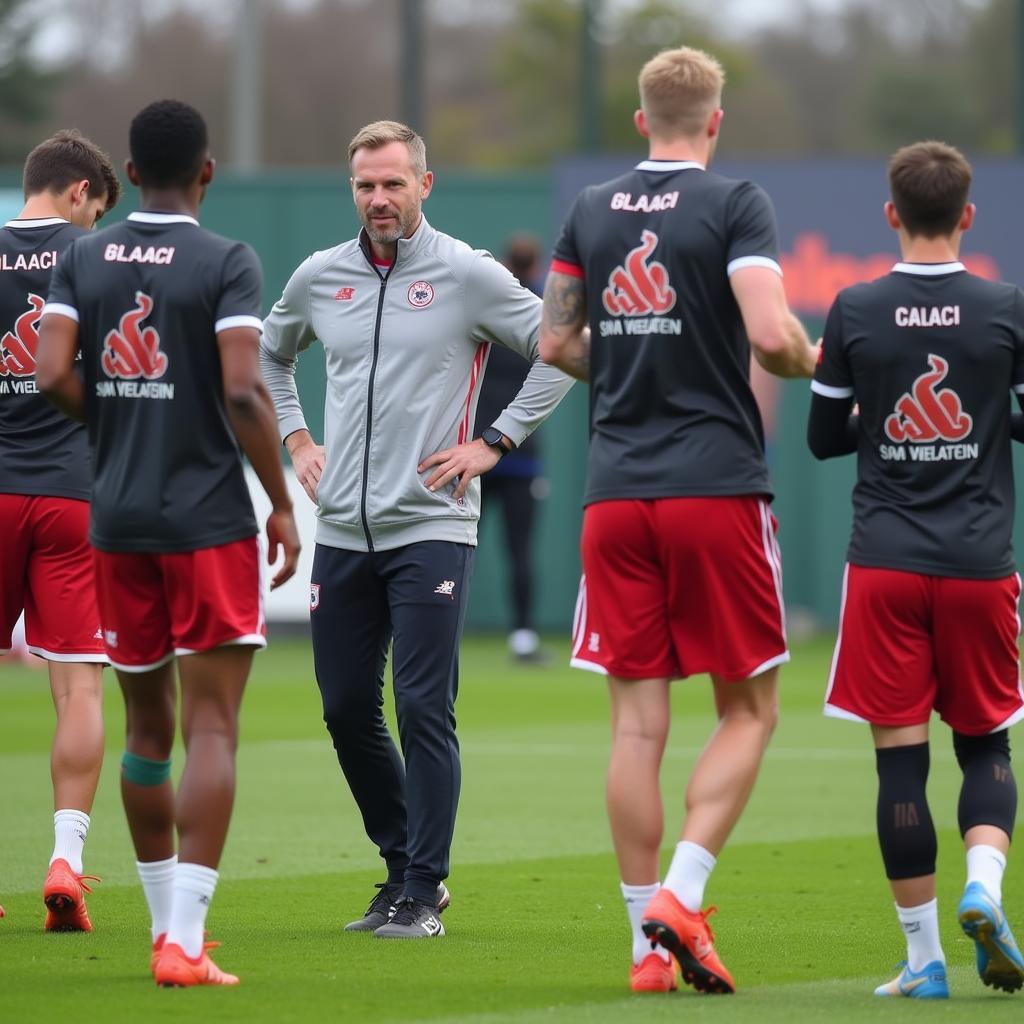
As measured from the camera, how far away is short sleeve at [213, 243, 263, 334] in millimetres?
5281

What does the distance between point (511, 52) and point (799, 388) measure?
14.6 metres

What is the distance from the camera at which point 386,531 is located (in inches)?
252

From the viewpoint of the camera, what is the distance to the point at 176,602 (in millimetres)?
5355

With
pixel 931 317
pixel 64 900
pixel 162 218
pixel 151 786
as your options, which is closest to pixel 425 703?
pixel 151 786

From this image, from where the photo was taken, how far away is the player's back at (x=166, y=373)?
17.5 feet

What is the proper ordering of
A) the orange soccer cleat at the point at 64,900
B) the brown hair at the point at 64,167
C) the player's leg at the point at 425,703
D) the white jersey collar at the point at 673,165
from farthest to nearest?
the brown hair at the point at 64,167, the player's leg at the point at 425,703, the orange soccer cleat at the point at 64,900, the white jersey collar at the point at 673,165

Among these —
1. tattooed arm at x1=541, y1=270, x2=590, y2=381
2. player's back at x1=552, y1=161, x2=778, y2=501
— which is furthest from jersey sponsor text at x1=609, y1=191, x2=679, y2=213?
tattooed arm at x1=541, y1=270, x2=590, y2=381

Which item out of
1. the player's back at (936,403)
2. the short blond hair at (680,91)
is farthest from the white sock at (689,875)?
the short blond hair at (680,91)

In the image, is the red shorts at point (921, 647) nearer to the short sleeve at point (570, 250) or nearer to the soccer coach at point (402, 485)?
the short sleeve at point (570, 250)

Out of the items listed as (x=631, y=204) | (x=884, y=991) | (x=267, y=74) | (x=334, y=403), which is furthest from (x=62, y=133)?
(x=267, y=74)

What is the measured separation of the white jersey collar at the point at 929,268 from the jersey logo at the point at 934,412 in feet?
0.72

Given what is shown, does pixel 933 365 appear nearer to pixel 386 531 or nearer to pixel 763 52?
pixel 386 531

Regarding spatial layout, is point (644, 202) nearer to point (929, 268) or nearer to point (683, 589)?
point (929, 268)

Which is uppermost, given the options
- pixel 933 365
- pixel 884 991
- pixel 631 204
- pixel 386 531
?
pixel 631 204
